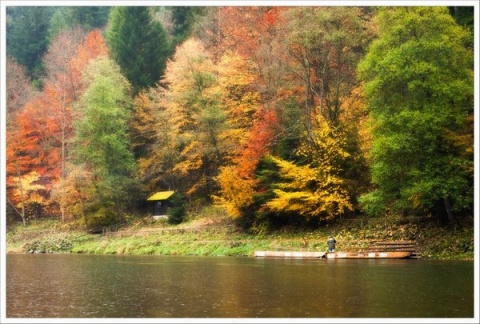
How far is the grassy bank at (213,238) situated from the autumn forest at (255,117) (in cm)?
127

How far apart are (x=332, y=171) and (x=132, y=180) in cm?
2135

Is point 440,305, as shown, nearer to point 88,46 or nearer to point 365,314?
point 365,314

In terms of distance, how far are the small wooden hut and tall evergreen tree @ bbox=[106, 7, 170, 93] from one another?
1203 centimetres

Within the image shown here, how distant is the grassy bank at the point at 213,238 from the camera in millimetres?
34656

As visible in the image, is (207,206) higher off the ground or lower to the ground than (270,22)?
lower

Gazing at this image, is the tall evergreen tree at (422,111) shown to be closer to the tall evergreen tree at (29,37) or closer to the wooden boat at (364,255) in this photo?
the wooden boat at (364,255)

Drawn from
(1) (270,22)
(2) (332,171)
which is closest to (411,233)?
(2) (332,171)

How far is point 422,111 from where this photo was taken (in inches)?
1371

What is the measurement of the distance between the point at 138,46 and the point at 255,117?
62.1 ft

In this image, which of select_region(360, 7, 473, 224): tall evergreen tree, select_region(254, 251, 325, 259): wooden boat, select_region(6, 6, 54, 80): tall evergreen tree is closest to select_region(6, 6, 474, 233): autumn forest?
select_region(360, 7, 473, 224): tall evergreen tree

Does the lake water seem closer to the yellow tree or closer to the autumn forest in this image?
the autumn forest

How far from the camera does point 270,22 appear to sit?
5112 cm

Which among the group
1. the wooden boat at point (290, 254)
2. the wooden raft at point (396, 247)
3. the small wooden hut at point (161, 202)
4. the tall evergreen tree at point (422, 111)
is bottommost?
the wooden boat at point (290, 254)

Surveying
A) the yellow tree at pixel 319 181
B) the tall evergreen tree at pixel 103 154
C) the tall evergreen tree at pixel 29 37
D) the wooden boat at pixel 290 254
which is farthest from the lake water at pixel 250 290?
the tall evergreen tree at pixel 29 37
